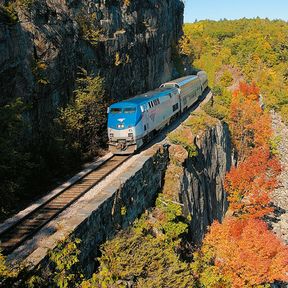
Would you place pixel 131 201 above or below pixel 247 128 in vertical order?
above

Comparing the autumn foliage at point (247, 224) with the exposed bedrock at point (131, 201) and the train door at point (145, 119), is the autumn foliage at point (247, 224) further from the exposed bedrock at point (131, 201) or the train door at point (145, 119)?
the train door at point (145, 119)

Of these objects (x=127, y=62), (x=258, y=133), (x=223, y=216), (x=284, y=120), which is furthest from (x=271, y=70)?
(x=127, y=62)

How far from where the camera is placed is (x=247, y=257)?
2416 cm

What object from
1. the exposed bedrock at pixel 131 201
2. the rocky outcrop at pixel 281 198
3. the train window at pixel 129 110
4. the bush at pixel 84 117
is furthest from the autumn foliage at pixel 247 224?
the bush at pixel 84 117

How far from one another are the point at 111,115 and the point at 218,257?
1211cm

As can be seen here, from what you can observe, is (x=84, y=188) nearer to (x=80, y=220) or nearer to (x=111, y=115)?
(x=80, y=220)

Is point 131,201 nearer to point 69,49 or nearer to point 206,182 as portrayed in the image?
point 69,49

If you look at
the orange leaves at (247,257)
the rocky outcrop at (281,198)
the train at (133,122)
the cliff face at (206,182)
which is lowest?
the rocky outcrop at (281,198)

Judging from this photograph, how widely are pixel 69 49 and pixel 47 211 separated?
36.1 ft

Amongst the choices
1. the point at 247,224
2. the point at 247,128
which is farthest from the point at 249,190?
the point at 247,128

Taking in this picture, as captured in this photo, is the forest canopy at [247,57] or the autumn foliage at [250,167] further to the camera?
the forest canopy at [247,57]

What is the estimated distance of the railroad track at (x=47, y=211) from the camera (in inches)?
471

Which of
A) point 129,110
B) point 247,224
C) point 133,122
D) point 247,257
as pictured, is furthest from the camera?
point 247,224

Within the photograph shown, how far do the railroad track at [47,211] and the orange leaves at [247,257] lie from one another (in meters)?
8.51
